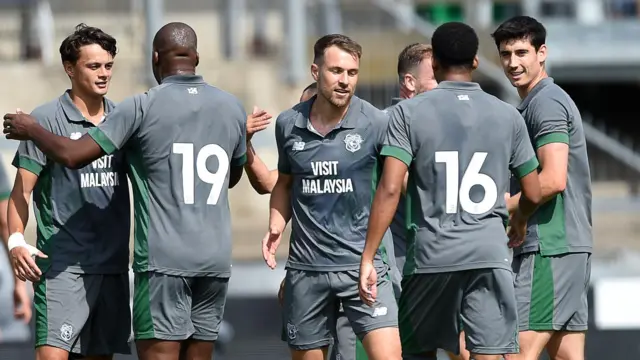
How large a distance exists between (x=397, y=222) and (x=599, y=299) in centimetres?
492

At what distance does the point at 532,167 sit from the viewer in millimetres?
6867

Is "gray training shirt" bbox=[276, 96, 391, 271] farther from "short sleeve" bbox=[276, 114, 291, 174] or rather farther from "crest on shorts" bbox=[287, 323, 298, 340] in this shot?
"crest on shorts" bbox=[287, 323, 298, 340]

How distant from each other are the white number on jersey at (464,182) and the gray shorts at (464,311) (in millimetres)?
348

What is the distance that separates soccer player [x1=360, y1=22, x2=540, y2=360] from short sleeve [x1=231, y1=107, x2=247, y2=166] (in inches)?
38.0

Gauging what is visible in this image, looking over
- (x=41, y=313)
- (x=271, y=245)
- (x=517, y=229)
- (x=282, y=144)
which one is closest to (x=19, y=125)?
(x=41, y=313)

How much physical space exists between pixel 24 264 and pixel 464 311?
8.09ft

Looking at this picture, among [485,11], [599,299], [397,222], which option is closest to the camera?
[397,222]

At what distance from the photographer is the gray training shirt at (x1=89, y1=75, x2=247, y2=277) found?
692 cm

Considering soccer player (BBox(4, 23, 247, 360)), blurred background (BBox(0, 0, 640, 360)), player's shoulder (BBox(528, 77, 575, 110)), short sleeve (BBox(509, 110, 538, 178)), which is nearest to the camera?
short sleeve (BBox(509, 110, 538, 178))

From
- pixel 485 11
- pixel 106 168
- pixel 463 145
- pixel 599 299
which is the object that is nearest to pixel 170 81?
pixel 106 168

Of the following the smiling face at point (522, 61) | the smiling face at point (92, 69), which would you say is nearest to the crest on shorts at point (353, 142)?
the smiling face at point (522, 61)

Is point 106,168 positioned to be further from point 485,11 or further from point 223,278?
point 485,11

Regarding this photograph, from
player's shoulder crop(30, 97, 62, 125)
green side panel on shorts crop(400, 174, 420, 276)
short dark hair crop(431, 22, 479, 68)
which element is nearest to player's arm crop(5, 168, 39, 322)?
player's shoulder crop(30, 97, 62, 125)

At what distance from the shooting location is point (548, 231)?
24.6 feet
